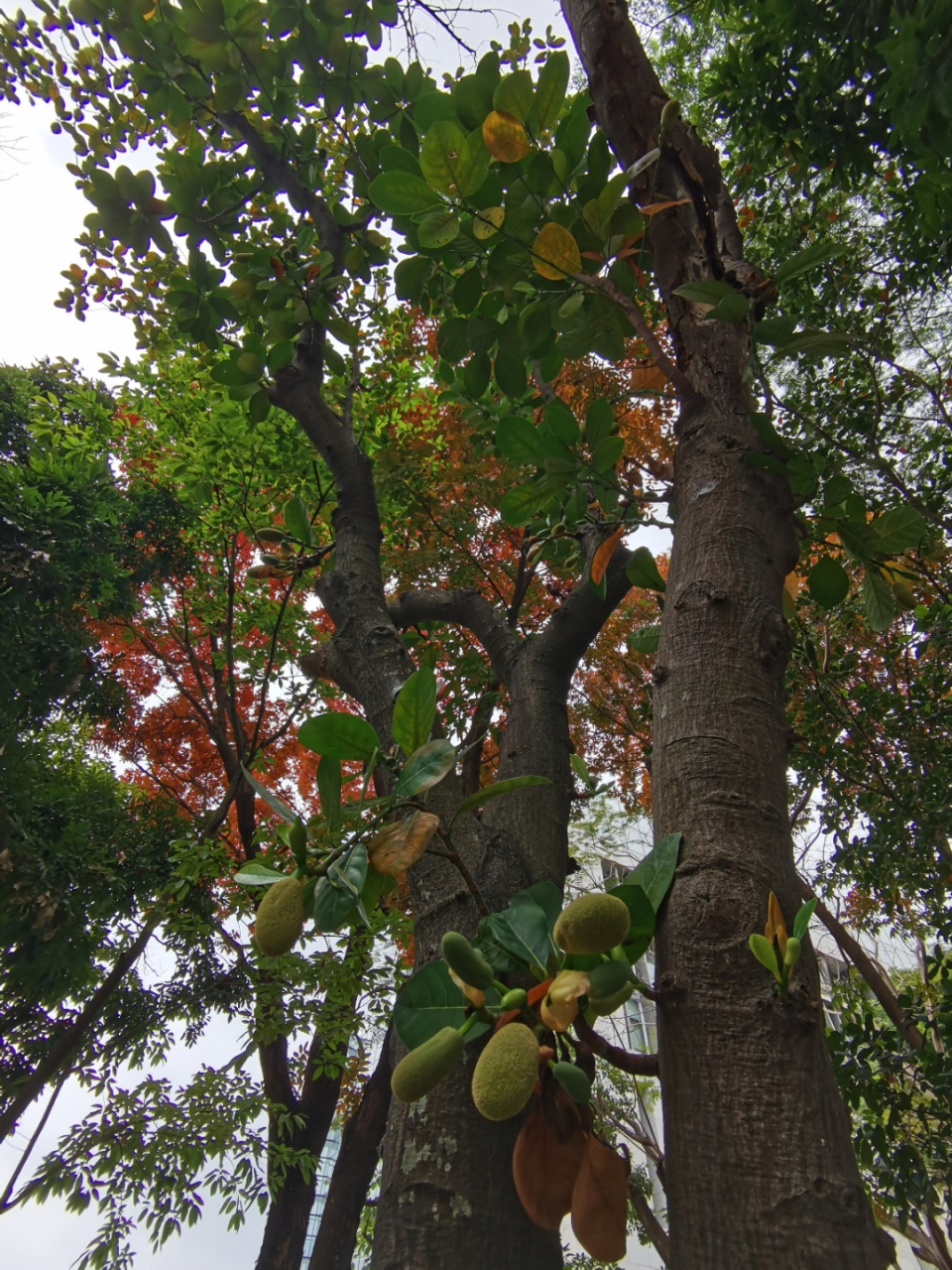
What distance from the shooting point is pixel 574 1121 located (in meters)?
0.50

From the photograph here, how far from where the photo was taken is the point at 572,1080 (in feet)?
1.55

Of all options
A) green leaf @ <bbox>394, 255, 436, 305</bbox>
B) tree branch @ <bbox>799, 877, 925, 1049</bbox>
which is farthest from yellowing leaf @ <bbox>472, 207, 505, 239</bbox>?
tree branch @ <bbox>799, 877, 925, 1049</bbox>

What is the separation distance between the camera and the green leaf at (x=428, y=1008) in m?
0.54

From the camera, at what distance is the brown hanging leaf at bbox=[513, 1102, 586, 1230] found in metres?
0.49

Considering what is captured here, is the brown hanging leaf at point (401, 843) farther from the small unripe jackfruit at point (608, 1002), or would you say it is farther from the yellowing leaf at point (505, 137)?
the yellowing leaf at point (505, 137)

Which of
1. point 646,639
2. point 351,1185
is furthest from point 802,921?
point 351,1185

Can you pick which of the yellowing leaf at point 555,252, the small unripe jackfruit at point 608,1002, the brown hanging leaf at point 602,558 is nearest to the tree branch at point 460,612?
the brown hanging leaf at point 602,558

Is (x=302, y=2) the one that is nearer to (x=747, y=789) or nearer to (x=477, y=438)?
(x=477, y=438)

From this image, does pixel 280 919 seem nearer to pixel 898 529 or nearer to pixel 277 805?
pixel 277 805

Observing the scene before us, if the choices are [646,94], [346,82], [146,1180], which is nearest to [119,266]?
[346,82]

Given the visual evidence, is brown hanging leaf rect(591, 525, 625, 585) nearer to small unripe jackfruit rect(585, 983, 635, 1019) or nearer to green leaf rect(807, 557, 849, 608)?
green leaf rect(807, 557, 849, 608)

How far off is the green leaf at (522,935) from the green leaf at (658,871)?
0.08 meters

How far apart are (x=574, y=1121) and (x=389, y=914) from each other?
12.1 ft

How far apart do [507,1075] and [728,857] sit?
23cm
